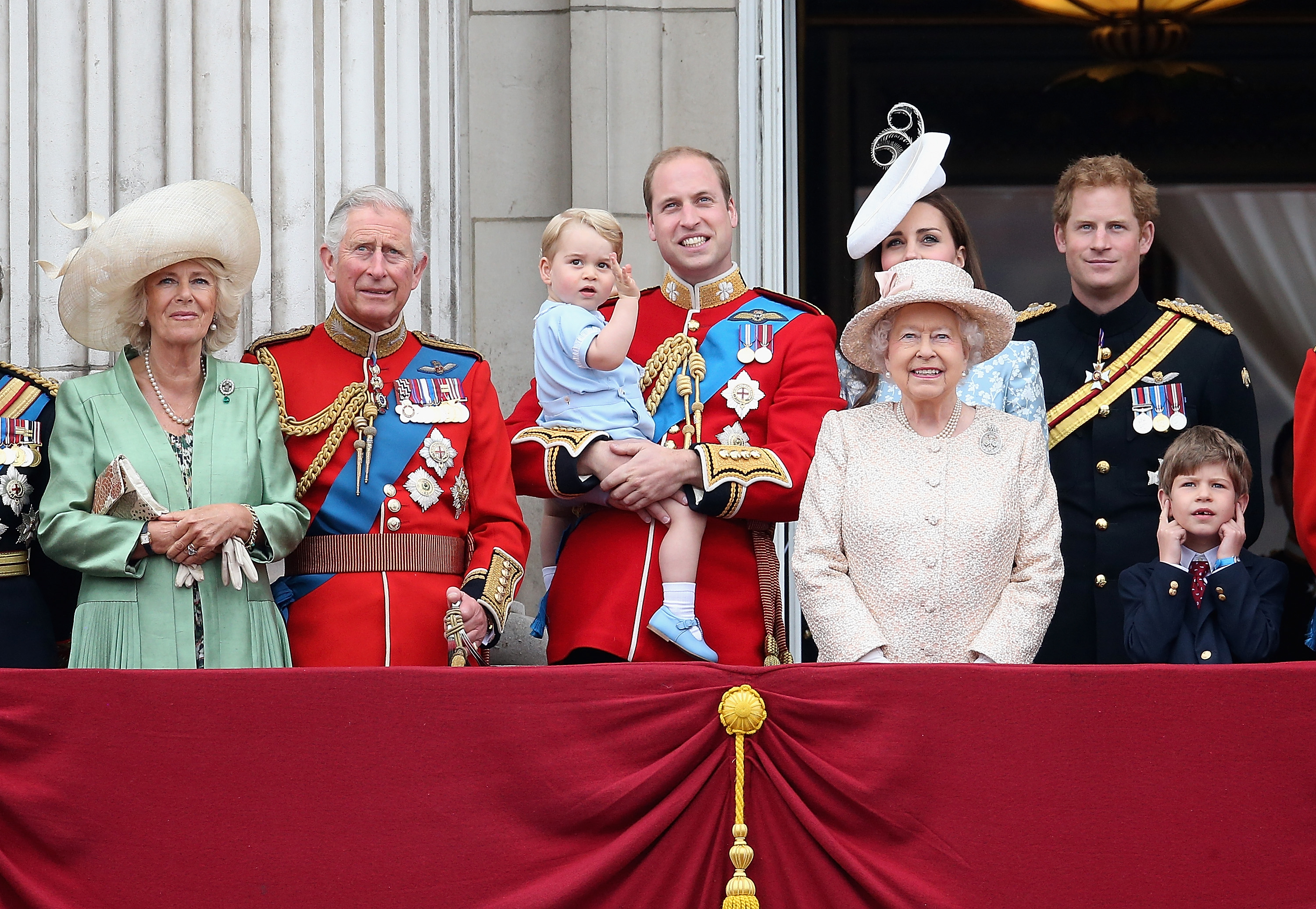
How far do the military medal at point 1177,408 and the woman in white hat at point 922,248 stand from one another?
0.31 m

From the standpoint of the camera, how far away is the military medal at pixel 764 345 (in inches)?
172

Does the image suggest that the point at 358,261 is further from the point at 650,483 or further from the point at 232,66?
the point at 232,66

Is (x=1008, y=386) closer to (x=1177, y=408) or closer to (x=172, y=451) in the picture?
(x=1177, y=408)

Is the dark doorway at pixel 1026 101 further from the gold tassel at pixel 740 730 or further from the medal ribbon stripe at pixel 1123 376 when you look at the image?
the gold tassel at pixel 740 730

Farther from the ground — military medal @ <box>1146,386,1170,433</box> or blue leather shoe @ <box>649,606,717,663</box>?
military medal @ <box>1146,386,1170,433</box>

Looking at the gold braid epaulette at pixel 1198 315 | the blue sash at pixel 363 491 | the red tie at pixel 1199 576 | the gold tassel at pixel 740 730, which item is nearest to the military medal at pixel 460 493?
the blue sash at pixel 363 491

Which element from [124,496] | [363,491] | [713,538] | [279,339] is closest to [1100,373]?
[713,538]

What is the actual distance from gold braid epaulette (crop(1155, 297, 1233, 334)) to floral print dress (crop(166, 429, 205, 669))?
7.93 feet

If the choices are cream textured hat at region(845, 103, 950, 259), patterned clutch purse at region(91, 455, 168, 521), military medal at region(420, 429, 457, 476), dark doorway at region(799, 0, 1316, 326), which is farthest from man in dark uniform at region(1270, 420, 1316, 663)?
→ patterned clutch purse at region(91, 455, 168, 521)

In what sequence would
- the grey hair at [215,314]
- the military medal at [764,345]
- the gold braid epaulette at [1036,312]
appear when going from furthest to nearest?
1. the gold braid epaulette at [1036,312]
2. the military medal at [764,345]
3. the grey hair at [215,314]

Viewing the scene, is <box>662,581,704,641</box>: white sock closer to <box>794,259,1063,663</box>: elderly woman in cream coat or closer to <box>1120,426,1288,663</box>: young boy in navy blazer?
<box>794,259,1063,663</box>: elderly woman in cream coat

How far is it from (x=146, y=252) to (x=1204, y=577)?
2.51 metres

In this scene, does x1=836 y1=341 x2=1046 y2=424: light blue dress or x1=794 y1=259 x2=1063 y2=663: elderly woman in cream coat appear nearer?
x1=794 y1=259 x2=1063 y2=663: elderly woman in cream coat

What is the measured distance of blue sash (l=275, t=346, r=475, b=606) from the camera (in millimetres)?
4215
